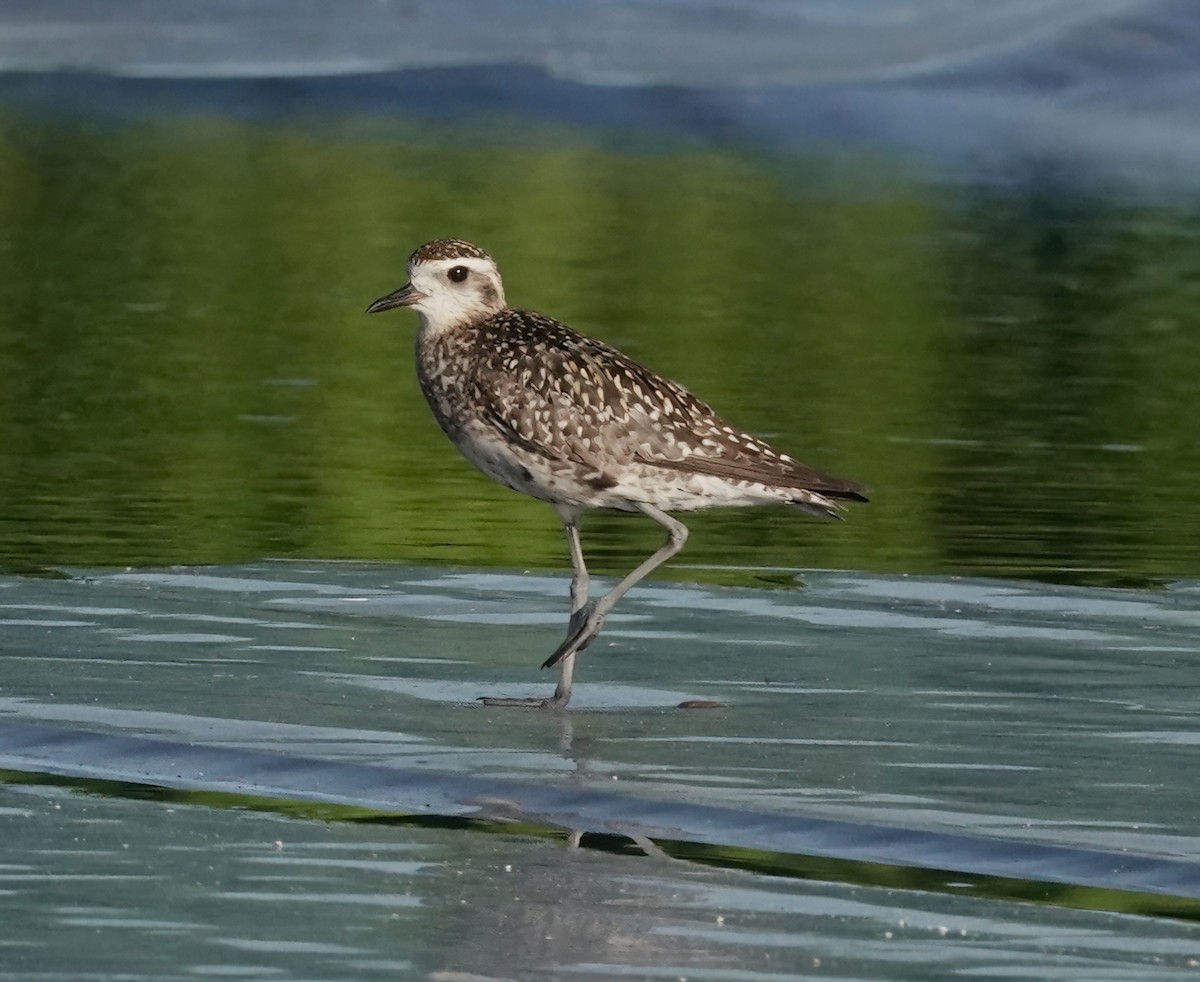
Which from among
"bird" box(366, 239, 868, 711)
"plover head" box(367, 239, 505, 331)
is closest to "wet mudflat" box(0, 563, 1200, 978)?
"bird" box(366, 239, 868, 711)

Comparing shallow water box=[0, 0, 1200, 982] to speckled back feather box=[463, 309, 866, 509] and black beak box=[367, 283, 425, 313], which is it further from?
black beak box=[367, 283, 425, 313]

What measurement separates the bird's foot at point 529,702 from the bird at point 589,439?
0.46ft

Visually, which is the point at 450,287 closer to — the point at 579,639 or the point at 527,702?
the point at 579,639

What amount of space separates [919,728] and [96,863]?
280 centimetres

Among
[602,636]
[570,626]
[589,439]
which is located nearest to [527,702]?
[570,626]

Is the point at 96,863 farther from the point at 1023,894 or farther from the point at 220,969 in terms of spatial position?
the point at 1023,894

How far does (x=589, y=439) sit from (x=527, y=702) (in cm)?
91

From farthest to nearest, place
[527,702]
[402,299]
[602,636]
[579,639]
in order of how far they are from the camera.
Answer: [602,636] < [402,299] < [579,639] < [527,702]

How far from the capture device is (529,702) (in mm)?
9867

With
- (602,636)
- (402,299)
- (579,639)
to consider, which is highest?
(402,299)

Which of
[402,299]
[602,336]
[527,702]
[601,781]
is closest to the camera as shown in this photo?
[601,781]

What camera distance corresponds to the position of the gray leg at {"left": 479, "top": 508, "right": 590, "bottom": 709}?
989cm

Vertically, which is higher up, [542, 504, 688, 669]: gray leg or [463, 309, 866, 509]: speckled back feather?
[463, 309, 866, 509]: speckled back feather

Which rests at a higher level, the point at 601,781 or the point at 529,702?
the point at 601,781
